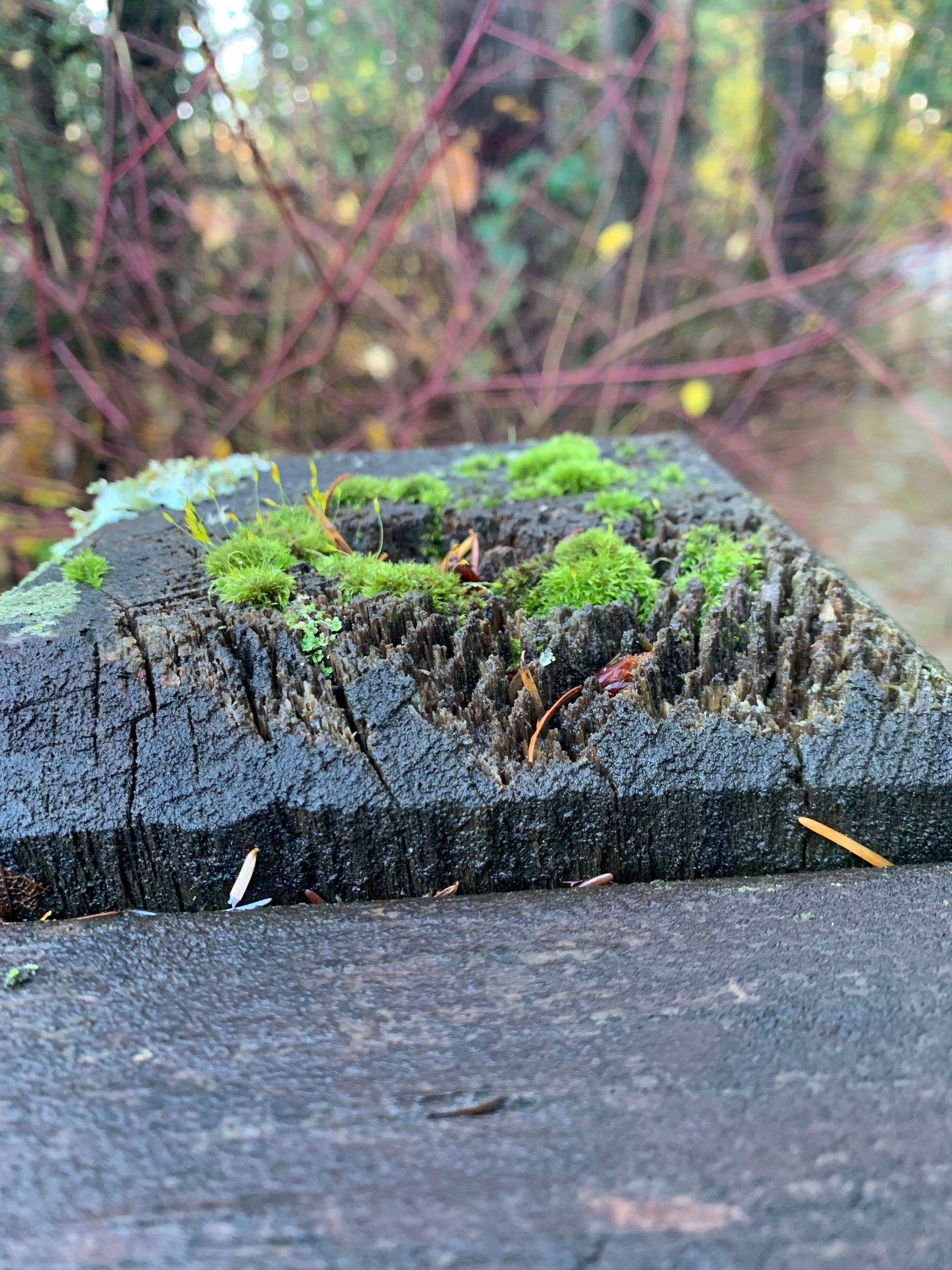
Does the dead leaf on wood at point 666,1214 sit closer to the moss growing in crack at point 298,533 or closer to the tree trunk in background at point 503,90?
the moss growing in crack at point 298,533

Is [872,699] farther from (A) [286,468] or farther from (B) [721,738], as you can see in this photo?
(A) [286,468]

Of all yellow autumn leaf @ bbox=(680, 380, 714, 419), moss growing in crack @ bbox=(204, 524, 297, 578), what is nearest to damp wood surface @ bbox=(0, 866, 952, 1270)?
moss growing in crack @ bbox=(204, 524, 297, 578)

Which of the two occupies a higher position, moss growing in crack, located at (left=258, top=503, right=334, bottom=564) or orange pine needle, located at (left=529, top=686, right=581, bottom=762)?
moss growing in crack, located at (left=258, top=503, right=334, bottom=564)

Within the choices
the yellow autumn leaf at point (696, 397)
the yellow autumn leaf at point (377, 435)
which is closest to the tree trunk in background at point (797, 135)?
the yellow autumn leaf at point (696, 397)

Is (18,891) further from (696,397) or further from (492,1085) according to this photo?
(696,397)

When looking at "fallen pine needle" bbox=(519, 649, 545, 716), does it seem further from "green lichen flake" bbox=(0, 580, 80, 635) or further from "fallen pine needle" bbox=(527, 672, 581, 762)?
"green lichen flake" bbox=(0, 580, 80, 635)

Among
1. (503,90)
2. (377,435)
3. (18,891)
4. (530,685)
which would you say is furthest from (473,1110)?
(503,90)
